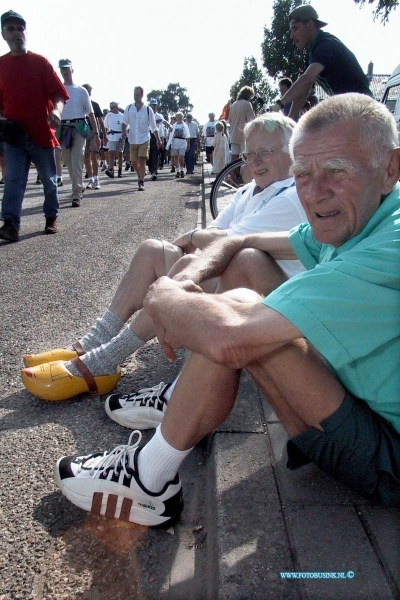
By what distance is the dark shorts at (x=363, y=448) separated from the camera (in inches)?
55.0

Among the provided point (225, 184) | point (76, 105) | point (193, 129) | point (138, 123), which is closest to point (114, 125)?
point (138, 123)

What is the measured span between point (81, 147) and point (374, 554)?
319 inches

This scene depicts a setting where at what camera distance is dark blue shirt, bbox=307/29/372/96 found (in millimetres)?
3797

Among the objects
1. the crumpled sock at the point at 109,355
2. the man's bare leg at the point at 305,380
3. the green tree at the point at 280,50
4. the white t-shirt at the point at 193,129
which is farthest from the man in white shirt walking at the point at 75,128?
the green tree at the point at 280,50

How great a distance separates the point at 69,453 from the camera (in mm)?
2025

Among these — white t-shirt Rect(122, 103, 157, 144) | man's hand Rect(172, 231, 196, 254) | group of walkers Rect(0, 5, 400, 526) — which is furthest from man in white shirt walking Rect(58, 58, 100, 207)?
group of walkers Rect(0, 5, 400, 526)

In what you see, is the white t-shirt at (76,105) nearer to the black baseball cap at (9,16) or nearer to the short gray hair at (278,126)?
the black baseball cap at (9,16)

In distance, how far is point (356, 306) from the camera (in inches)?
51.2

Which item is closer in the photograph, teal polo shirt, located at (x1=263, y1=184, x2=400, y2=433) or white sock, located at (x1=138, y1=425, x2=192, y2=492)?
teal polo shirt, located at (x1=263, y1=184, x2=400, y2=433)

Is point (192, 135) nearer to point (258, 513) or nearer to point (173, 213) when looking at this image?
point (173, 213)

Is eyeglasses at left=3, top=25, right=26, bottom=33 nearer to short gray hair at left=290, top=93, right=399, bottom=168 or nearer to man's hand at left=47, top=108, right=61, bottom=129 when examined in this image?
man's hand at left=47, top=108, right=61, bottom=129

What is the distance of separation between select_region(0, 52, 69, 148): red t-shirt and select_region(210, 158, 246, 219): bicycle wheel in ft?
6.30

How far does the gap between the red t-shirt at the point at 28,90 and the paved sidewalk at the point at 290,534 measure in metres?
4.72

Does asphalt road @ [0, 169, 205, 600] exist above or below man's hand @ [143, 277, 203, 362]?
below
